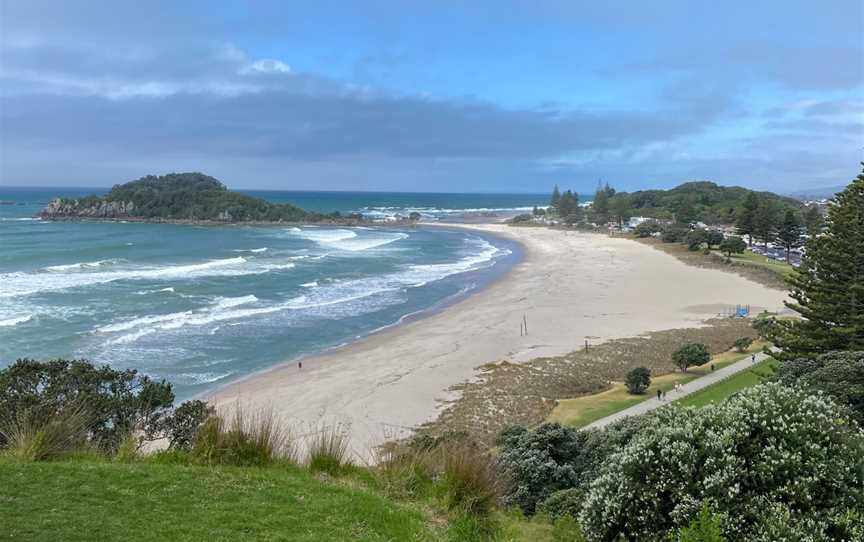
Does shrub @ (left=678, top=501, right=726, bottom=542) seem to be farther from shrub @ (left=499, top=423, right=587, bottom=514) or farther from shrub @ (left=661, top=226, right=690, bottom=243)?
shrub @ (left=661, top=226, right=690, bottom=243)

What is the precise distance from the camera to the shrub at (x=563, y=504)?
6.76m

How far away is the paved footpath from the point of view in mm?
15477

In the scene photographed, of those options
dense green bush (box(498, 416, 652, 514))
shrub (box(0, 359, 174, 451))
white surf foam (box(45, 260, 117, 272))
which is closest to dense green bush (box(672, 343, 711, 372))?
dense green bush (box(498, 416, 652, 514))

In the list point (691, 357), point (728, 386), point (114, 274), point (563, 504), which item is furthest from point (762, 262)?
point (563, 504)

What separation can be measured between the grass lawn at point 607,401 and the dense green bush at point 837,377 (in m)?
4.68

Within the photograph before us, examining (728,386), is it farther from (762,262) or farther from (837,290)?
(762,262)

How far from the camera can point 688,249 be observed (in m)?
59.1

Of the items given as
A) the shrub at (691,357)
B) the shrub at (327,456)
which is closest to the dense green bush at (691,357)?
the shrub at (691,357)

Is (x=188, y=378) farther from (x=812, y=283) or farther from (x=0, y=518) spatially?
(x=812, y=283)

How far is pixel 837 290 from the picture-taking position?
17.8 metres

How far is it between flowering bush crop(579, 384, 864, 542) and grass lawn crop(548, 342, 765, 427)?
10.6 m

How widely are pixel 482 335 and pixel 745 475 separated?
878 inches

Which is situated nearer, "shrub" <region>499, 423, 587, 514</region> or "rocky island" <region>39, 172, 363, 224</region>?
"shrub" <region>499, 423, 587, 514</region>

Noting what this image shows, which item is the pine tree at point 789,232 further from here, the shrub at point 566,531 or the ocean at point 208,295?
the shrub at point 566,531
